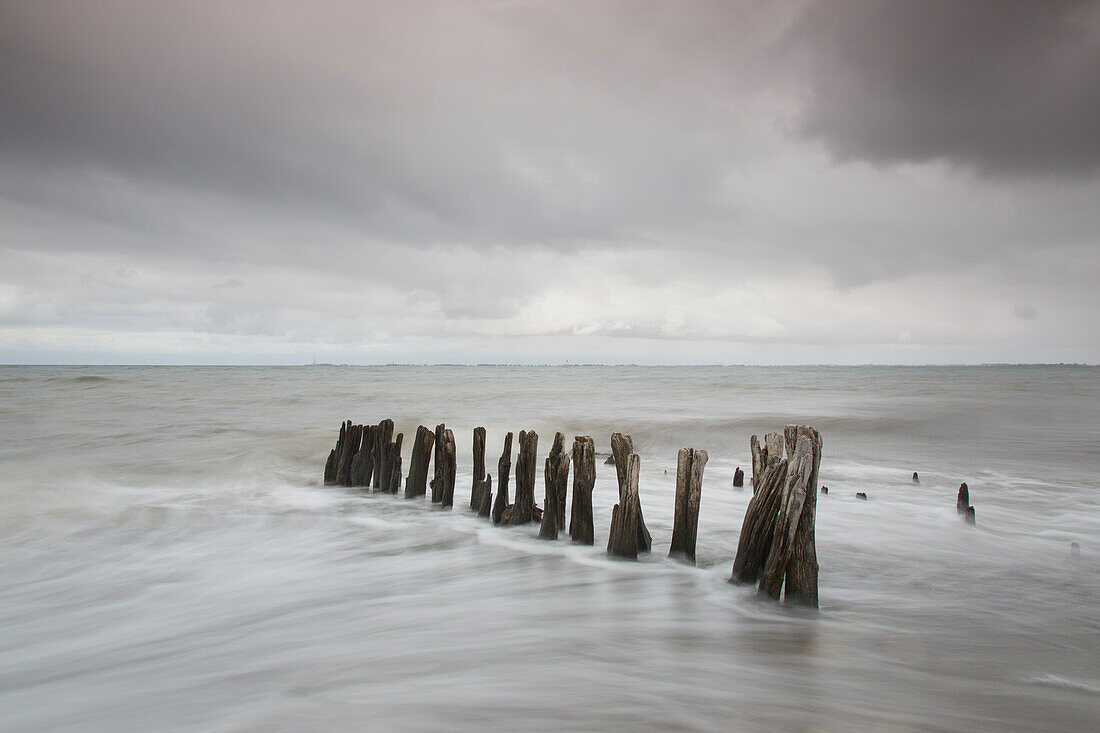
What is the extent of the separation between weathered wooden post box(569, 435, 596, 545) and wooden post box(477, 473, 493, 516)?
140cm

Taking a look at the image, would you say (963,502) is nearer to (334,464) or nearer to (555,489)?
(555,489)

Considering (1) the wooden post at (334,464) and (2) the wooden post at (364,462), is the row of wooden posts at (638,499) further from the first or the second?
(1) the wooden post at (334,464)

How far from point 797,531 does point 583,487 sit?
1.99 m

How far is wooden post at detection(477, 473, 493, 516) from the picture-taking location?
6.56m

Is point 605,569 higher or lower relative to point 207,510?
higher

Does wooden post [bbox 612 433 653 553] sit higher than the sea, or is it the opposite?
wooden post [bbox 612 433 653 553]

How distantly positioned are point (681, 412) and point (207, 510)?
16.6 metres

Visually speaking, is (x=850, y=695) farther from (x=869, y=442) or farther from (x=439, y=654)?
(x=869, y=442)

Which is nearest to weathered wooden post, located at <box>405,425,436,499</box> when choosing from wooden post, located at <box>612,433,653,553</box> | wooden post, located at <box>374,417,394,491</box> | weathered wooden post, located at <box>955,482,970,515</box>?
wooden post, located at <box>374,417,394,491</box>

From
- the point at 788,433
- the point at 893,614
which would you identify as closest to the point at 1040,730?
the point at 893,614

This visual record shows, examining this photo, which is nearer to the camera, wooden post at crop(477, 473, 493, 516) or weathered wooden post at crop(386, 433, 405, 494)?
wooden post at crop(477, 473, 493, 516)

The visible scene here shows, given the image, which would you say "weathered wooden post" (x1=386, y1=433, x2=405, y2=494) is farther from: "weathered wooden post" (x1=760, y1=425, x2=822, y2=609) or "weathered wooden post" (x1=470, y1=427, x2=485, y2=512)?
"weathered wooden post" (x1=760, y1=425, x2=822, y2=609)

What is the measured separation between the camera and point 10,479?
31.8 ft

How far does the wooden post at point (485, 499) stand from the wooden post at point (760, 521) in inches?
118
